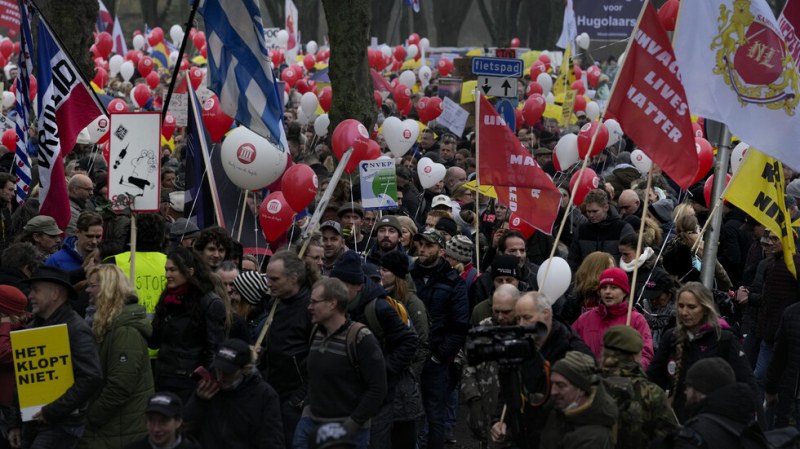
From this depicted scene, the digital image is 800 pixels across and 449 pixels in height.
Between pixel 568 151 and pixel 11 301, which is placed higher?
pixel 11 301

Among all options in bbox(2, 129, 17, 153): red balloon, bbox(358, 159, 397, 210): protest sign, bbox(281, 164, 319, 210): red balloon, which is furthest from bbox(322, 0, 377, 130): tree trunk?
bbox(281, 164, 319, 210): red balloon

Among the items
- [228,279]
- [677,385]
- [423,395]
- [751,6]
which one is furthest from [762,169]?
[228,279]

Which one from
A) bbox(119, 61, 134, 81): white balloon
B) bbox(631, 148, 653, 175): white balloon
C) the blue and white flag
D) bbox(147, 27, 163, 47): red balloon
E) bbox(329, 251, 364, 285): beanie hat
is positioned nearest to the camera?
bbox(329, 251, 364, 285): beanie hat

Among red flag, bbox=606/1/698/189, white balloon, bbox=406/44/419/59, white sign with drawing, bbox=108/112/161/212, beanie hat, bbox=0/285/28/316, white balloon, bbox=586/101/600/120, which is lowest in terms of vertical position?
white balloon, bbox=586/101/600/120

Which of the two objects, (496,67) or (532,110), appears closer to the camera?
(496,67)

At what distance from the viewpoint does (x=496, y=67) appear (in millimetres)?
15000

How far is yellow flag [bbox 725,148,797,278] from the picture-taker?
8469mm

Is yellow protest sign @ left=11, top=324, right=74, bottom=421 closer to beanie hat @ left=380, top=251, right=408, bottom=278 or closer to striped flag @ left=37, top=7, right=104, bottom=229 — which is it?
beanie hat @ left=380, top=251, right=408, bottom=278

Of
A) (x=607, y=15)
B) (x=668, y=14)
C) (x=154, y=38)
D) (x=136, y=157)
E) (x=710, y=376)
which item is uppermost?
(x=668, y=14)

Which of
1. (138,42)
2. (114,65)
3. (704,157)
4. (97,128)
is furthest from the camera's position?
(138,42)

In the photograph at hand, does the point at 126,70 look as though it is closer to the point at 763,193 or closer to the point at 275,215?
the point at 275,215

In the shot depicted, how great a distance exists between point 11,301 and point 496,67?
28.4 ft

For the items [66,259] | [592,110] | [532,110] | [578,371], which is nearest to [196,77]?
[532,110]

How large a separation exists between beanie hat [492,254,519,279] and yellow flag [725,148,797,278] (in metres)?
1.45
